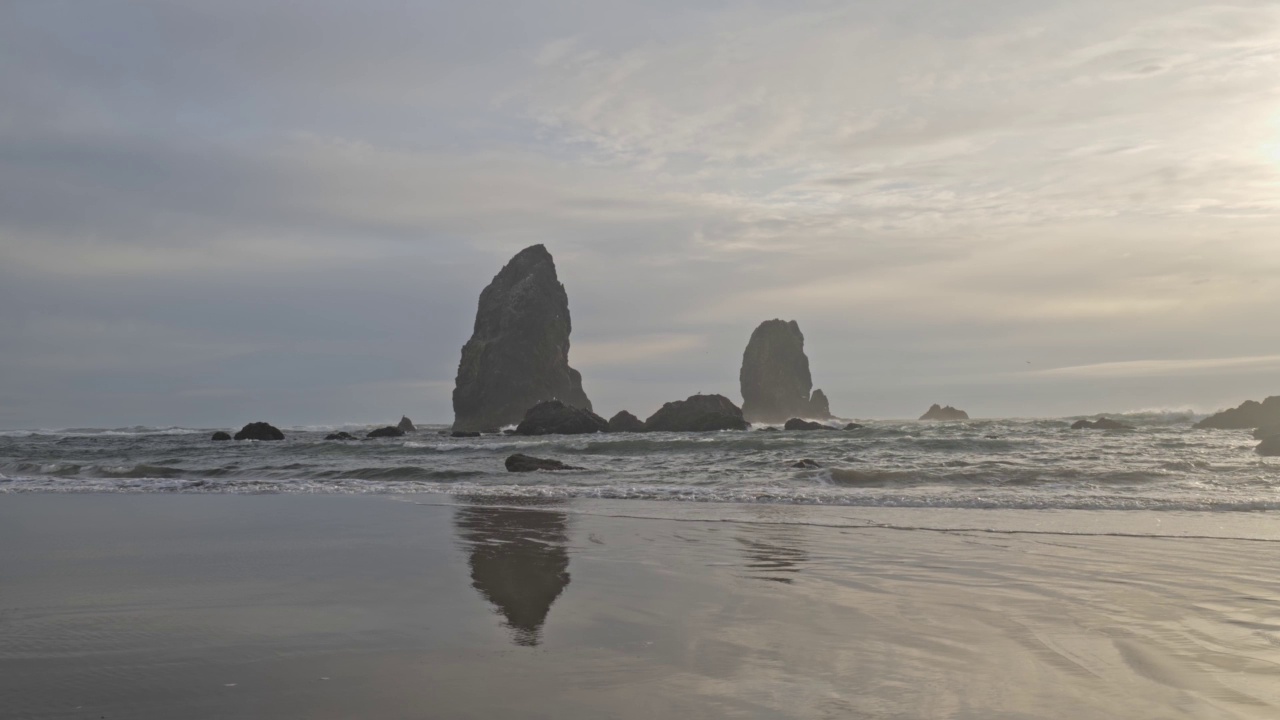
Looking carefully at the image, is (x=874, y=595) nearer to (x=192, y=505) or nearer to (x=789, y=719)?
(x=789, y=719)

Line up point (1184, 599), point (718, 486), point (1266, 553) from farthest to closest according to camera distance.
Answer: point (718, 486), point (1266, 553), point (1184, 599)

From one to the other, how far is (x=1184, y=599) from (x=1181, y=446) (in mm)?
22274

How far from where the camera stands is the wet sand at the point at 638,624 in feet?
12.1

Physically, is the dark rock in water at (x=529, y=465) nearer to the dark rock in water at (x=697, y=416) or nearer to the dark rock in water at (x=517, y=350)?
the dark rock in water at (x=697, y=416)

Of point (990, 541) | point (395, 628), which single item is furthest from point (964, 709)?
point (990, 541)

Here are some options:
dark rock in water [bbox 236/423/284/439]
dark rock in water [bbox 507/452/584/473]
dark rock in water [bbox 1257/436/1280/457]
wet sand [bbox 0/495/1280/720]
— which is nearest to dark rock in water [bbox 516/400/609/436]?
dark rock in water [bbox 236/423/284/439]

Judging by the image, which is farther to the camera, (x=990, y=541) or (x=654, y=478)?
(x=654, y=478)

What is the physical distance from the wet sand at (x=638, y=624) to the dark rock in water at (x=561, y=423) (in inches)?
1572

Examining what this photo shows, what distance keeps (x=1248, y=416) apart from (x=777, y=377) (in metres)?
49.5

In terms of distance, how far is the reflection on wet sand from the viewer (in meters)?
5.54

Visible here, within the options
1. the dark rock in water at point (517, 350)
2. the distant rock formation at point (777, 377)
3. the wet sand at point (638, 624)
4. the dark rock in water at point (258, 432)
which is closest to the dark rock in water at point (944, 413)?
the distant rock formation at point (777, 377)

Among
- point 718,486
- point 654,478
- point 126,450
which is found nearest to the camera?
point 718,486

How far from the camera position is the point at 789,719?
133 inches

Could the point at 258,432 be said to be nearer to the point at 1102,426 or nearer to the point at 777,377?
the point at 1102,426
